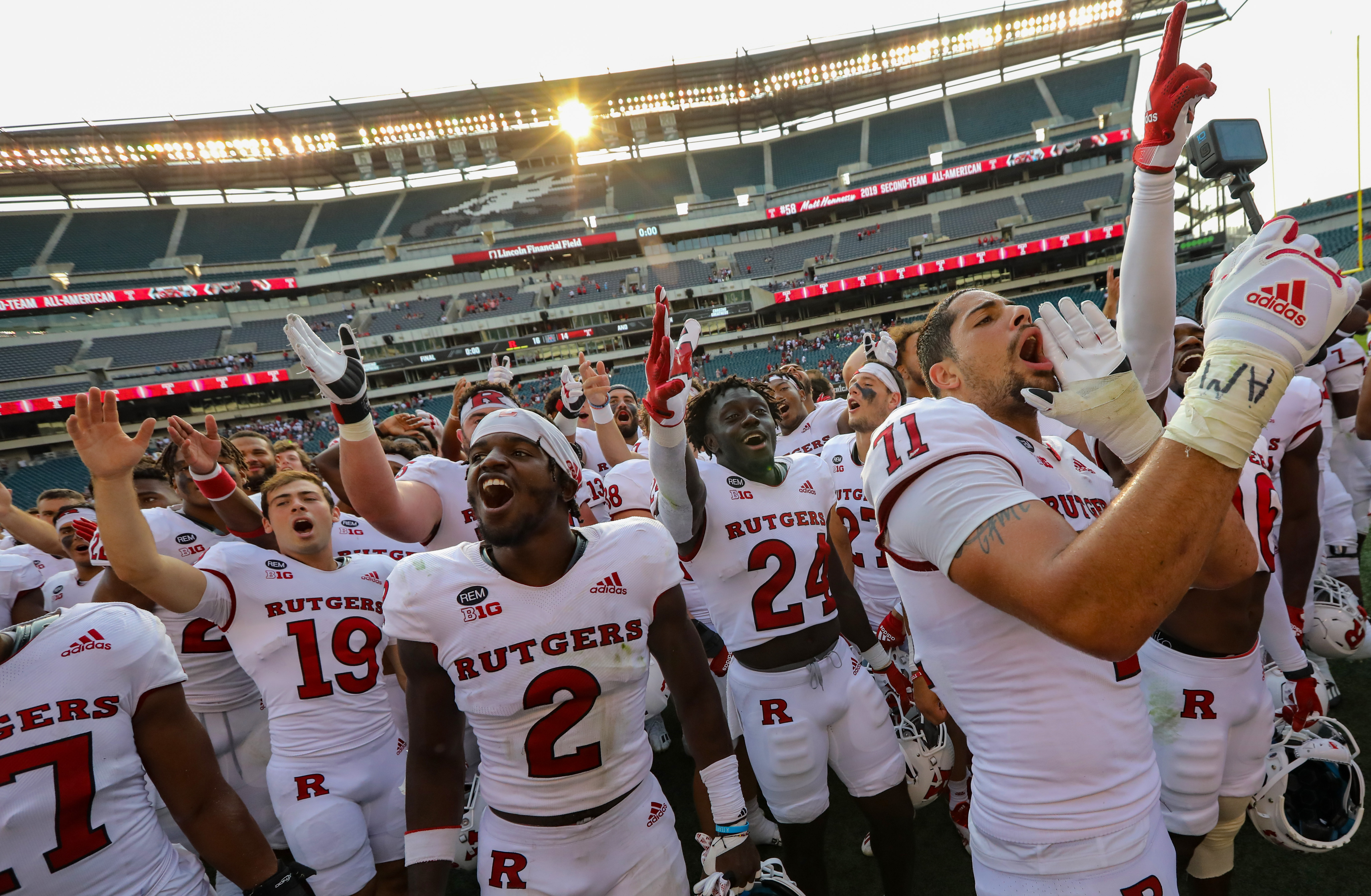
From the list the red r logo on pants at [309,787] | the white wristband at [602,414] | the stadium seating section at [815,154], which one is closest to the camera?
the red r logo on pants at [309,787]

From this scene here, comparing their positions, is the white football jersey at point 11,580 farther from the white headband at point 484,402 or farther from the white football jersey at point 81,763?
the white football jersey at point 81,763

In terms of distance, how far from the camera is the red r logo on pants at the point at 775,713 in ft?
9.97

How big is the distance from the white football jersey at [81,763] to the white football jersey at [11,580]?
376 centimetres

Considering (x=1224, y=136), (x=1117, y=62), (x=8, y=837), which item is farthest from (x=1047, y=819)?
(x=1117, y=62)

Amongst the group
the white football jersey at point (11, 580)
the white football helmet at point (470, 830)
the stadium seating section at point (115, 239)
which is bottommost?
the white football helmet at point (470, 830)

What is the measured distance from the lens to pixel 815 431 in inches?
252

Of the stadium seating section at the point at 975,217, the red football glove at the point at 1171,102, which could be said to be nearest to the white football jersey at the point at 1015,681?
the red football glove at the point at 1171,102

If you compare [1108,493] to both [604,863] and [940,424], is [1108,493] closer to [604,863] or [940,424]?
[940,424]

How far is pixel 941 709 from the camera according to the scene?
2900 millimetres

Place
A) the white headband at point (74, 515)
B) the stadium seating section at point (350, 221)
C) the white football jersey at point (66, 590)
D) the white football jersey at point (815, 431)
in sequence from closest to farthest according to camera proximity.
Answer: the white football jersey at point (66, 590)
the white headband at point (74, 515)
the white football jersey at point (815, 431)
the stadium seating section at point (350, 221)

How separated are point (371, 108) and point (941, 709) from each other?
47794 mm

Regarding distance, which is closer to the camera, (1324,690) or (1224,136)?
(1224,136)

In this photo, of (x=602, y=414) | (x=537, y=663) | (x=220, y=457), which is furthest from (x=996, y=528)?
(x=220, y=457)

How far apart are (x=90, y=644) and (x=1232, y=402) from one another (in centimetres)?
325
